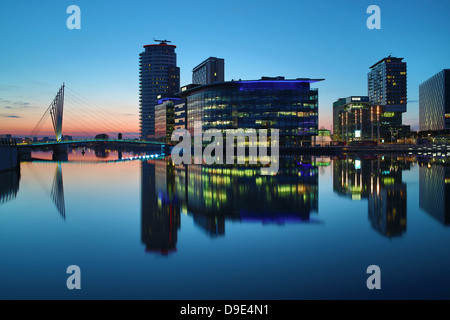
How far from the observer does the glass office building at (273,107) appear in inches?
4515

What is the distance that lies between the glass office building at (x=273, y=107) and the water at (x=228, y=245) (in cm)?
9141

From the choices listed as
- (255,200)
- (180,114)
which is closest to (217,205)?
(255,200)

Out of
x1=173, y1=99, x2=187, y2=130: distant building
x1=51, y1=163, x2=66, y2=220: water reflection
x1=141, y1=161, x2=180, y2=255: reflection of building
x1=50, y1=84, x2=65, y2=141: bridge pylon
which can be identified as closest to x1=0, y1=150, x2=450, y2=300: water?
x1=141, y1=161, x2=180, y2=255: reflection of building

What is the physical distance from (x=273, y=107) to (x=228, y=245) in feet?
345

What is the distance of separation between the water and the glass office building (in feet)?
300

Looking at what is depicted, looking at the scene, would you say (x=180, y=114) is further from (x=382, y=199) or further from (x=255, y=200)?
(x=382, y=199)

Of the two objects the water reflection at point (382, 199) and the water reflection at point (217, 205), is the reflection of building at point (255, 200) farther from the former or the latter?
the water reflection at point (382, 199)

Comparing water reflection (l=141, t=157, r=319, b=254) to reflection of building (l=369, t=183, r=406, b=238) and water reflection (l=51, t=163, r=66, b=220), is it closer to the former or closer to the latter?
reflection of building (l=369, t=183, r=406, b=238)

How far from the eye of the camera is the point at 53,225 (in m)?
17.2

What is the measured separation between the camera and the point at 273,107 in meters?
115

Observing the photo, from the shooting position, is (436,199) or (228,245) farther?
(436,199)

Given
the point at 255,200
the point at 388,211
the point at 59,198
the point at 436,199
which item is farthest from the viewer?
the point at 59,198
